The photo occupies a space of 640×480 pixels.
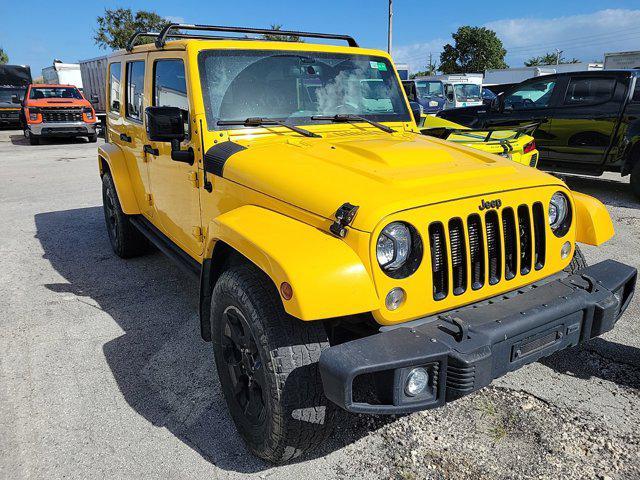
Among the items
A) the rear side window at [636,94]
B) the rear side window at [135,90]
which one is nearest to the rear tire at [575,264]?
the rear side window at [135,90]

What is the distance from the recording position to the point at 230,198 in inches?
114

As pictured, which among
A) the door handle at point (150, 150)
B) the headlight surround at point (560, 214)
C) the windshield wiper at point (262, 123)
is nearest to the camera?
the headlight surround at point (560, 214)

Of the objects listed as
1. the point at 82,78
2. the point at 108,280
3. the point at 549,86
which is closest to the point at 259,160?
the point at 108,280

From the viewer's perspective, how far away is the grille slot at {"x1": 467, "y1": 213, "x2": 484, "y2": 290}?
7.64ft

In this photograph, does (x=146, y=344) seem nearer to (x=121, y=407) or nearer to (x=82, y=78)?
(x=121, y=407)

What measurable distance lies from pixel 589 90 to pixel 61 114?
582 inches

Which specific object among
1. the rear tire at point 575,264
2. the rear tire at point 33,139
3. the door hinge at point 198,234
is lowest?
the rear tire at point 33,139

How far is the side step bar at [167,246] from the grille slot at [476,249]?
1836 millimetres

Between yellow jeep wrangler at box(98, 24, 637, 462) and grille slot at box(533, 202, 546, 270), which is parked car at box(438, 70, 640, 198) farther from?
grille slot at box(533, 202, 546, 270)

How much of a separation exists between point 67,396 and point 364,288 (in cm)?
210

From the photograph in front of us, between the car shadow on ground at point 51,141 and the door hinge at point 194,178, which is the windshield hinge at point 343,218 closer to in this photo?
the door hinge at point 194,178

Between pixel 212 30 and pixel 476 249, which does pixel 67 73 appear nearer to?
pixel 212 30

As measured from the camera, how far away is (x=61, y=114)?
16203 millimetres

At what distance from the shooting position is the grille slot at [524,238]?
8.25 ft
